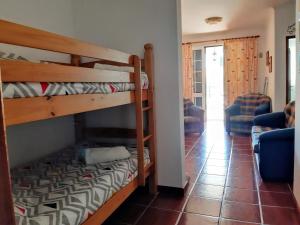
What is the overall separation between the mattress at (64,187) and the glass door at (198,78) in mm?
4783

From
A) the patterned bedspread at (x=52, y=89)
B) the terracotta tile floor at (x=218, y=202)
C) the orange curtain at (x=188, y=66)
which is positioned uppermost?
the orange curtain at (x=188, y=66)

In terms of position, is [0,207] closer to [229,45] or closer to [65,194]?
[65,194]

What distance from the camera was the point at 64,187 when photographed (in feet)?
5.23

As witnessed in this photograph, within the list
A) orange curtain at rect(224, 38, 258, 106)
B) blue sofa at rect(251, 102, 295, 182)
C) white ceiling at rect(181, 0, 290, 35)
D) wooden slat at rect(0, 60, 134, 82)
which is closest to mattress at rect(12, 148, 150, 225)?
wooden slat at rect(0, 60, 134, 82)

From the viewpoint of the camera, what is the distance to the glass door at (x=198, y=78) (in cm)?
669

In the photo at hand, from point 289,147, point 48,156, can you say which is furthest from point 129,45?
point 289,147

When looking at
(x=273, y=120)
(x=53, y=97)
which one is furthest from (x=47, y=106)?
(x=273, y=120)

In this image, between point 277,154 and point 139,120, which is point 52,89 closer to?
point 139,120

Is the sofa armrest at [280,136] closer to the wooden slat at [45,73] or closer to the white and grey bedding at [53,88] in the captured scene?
the white and grey bedding at [53,88]

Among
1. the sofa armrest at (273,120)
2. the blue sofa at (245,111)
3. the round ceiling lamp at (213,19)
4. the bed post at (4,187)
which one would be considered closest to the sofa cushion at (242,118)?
the blue sofa at (245,111)

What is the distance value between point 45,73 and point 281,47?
14.9 ft

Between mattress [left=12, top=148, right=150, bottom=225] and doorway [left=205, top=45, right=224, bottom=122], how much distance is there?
4825 mm

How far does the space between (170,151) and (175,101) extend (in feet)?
1.70

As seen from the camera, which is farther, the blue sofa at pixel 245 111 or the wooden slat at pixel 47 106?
the blue sofa at pixel 245 111
